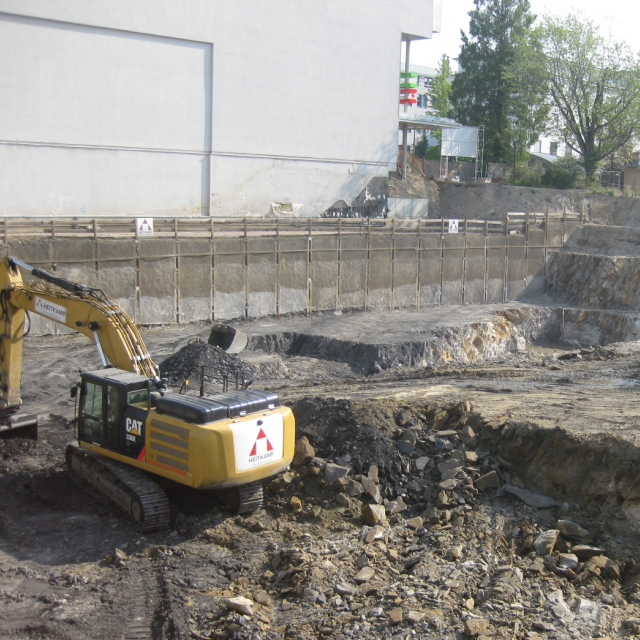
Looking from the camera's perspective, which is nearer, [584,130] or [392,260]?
[392,260]

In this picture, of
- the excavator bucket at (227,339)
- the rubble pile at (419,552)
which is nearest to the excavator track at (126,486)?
the rubble pile at (419,552)

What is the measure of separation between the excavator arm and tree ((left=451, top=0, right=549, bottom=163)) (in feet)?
140

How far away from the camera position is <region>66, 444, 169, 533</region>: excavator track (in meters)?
10.4

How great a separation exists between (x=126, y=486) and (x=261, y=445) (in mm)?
2190

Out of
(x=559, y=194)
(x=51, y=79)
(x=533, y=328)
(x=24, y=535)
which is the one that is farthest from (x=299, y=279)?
(x=559, y=194)

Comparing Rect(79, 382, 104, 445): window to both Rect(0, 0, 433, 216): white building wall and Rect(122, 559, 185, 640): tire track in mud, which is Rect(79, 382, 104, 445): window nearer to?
Rect(122, 559, 185, 640): tire track in mud

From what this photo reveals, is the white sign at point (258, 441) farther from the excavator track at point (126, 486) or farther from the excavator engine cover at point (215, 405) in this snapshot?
the excavator track at point (126, 486)

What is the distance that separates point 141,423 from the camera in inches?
421

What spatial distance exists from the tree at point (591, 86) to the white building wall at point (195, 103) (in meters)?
8.68

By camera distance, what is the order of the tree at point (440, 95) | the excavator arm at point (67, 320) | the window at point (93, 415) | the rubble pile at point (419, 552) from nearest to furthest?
the rubble pile at point (419, 552) < the window at point (93, 415) < the excavator arm at point (67, 320) < the tree at point (440, 95)

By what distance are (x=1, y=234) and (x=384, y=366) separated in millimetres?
12141

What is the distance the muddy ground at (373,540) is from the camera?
863cm

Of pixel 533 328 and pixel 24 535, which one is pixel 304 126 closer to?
pixel 533 328

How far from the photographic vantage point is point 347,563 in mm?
9922
